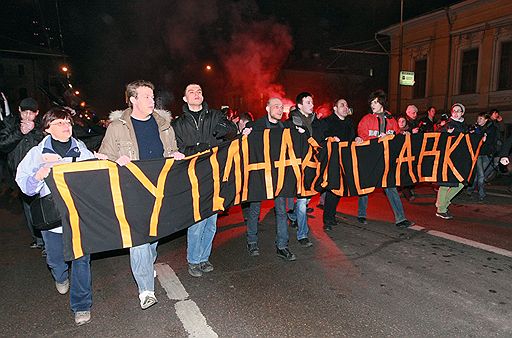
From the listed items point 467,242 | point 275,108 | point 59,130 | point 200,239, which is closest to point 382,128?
point 467,242

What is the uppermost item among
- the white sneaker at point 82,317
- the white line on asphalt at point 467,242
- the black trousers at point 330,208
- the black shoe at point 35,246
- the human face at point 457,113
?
the human face at point 457,113

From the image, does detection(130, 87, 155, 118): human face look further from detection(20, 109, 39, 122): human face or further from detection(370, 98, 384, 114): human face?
detection(370, 98, 384, 114): human face

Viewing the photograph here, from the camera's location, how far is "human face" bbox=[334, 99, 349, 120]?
587cm

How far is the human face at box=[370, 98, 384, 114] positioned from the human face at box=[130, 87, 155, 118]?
3.59 metres

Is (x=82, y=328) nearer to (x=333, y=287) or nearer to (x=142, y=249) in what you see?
(x=142, y=249)

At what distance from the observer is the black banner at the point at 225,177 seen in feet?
11.1

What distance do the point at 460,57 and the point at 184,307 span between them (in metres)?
20.6

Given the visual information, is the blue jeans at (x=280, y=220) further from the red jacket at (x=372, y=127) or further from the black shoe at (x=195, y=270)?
the red jacket at (x=372, y=127)

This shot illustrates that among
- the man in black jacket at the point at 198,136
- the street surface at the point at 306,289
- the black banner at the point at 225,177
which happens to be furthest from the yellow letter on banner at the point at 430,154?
the man in black jacket at the point at 198,136

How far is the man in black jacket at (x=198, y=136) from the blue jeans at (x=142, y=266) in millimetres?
737

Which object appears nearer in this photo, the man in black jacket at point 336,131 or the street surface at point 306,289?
the street surface at point 306,289

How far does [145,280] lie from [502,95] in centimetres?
1915

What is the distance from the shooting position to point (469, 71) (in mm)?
19438

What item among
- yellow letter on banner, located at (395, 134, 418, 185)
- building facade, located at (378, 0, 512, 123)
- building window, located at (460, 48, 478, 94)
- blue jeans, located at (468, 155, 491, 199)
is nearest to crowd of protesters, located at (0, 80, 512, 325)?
yellow letter on banner, located at (395, 134, 418, 185)
